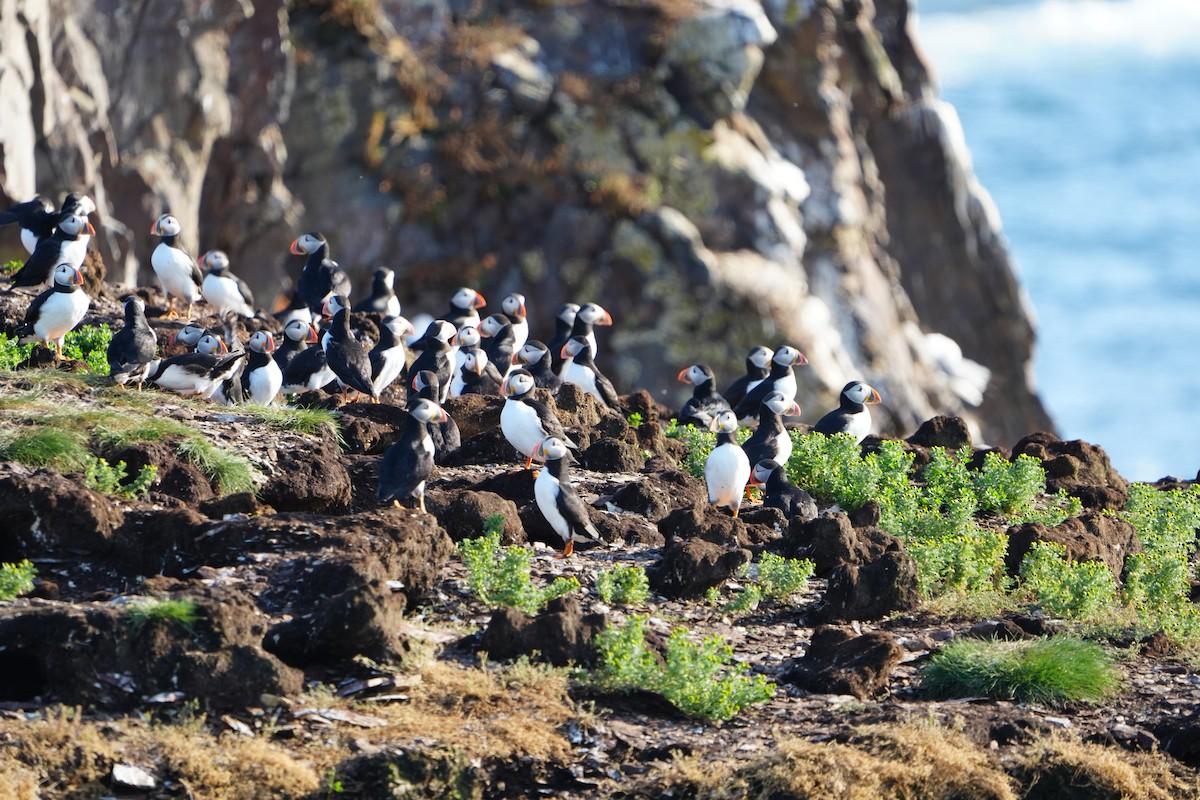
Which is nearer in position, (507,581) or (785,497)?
(507,581)

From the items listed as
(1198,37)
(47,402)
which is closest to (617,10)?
(47,402)

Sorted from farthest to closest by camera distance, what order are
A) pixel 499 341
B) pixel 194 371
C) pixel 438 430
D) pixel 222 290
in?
pixel 499 341 < pixel 222 290 < pixel 194 371 < pixel 438 430

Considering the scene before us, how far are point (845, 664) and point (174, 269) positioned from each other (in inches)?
305

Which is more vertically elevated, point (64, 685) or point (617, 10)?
point (617, 10)

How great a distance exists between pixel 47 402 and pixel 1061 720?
19.9 feet

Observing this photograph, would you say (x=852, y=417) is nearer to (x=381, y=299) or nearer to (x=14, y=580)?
(x=381, y=299)

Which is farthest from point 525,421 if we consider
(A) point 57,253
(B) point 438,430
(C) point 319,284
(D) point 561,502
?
(A) point 57,253

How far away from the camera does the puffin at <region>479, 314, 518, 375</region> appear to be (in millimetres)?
13789

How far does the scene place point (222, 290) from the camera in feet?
45.5

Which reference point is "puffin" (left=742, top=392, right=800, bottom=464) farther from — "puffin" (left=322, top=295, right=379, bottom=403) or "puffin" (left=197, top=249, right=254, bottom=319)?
"puffin" (left=197, top=249, right=254, bottom=319)

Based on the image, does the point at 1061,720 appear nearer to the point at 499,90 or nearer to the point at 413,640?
the point at 413,640

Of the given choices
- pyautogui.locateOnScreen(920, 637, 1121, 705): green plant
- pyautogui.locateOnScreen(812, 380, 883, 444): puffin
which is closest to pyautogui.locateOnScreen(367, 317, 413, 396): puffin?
pyautogui.locateOnScreen(812, 380, 883, 444): puffin

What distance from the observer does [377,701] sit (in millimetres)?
7168

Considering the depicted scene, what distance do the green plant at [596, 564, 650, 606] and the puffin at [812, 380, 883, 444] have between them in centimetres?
416
